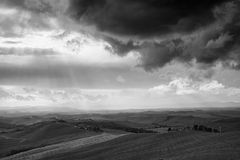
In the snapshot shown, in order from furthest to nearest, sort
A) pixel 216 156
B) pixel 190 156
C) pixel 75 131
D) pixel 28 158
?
1. pixel 75 131
2. pixel 28 158
3. pixel 190 156
4. pixel 216 156

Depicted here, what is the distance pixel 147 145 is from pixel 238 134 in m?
17.6

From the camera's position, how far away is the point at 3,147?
123750 millimetres

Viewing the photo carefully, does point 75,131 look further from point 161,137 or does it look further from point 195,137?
point 195,137

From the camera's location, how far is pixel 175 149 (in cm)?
5225

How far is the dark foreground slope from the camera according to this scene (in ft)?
140

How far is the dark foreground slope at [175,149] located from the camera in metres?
42.7

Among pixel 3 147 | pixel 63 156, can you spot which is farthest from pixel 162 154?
A: pixel 3 147

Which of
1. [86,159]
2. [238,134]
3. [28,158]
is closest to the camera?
[238,134]

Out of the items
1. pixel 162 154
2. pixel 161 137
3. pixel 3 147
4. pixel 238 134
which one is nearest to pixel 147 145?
pixel 161 137

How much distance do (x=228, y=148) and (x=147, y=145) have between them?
21.1 metres

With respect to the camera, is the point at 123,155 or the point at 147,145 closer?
the point at 123,155

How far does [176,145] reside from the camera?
185ft

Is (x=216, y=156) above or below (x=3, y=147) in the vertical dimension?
above

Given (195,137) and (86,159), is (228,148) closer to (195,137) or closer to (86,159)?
(195,137)
